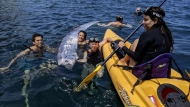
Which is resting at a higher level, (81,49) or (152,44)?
(152,44)

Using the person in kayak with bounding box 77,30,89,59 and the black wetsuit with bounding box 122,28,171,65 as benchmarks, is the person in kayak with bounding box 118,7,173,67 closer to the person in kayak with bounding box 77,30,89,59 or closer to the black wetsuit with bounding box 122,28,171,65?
the black wetsuit with bounding box 122,28,171,65

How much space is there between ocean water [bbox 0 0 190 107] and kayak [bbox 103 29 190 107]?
575 millimetres

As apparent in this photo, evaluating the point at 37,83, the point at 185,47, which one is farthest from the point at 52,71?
the point at 185,47

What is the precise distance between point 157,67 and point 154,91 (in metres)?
0.54

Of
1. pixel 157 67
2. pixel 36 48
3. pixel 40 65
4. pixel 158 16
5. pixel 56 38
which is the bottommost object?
pixel 40 65

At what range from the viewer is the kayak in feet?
13.5

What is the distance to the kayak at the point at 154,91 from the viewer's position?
4102mm

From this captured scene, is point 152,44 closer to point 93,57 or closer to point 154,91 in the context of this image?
point 154,91

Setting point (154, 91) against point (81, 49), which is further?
point (81, 49)

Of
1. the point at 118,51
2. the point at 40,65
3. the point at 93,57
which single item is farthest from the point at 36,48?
the point at 118,51

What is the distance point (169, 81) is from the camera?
4.64 meters

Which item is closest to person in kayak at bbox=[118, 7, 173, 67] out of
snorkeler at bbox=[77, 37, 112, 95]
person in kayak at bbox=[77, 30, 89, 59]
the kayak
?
the kayak

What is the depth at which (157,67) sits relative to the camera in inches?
182

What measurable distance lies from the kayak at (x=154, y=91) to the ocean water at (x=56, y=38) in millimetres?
575
